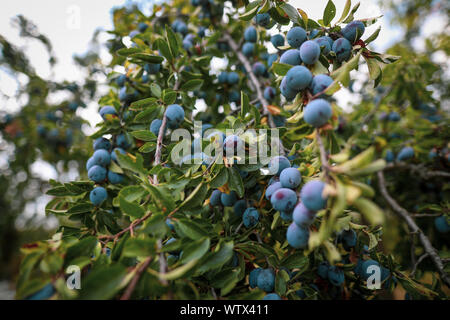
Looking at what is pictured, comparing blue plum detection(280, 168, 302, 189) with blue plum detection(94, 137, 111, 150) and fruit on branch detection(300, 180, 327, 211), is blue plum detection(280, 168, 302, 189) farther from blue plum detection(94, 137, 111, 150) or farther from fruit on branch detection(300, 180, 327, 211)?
blue plum detection(94, 137, 111, 150)

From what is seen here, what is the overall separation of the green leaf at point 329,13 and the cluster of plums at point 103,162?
34.8 inches

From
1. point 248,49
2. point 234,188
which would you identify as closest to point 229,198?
point 234,188

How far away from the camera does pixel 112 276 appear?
52cm

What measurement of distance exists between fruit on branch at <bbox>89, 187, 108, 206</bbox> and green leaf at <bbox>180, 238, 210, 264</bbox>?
597 millimetres

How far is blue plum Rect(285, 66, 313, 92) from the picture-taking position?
27.2 inches

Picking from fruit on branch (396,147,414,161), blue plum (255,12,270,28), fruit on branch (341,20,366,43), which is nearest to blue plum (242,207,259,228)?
fruit on branch (341,20,366,43)

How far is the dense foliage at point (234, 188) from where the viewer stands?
1.88 ft

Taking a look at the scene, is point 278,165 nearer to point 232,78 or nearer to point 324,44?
point 324,44

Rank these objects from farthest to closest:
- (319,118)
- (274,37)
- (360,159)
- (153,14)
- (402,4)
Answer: (402,4) < (153,14) < (274,37) < (319,118) < (360,159)

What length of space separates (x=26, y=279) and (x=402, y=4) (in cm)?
529

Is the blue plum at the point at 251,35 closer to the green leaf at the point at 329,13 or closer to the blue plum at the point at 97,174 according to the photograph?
the green leaf at the point at 329,13

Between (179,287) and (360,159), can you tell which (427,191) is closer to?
(360,159)
